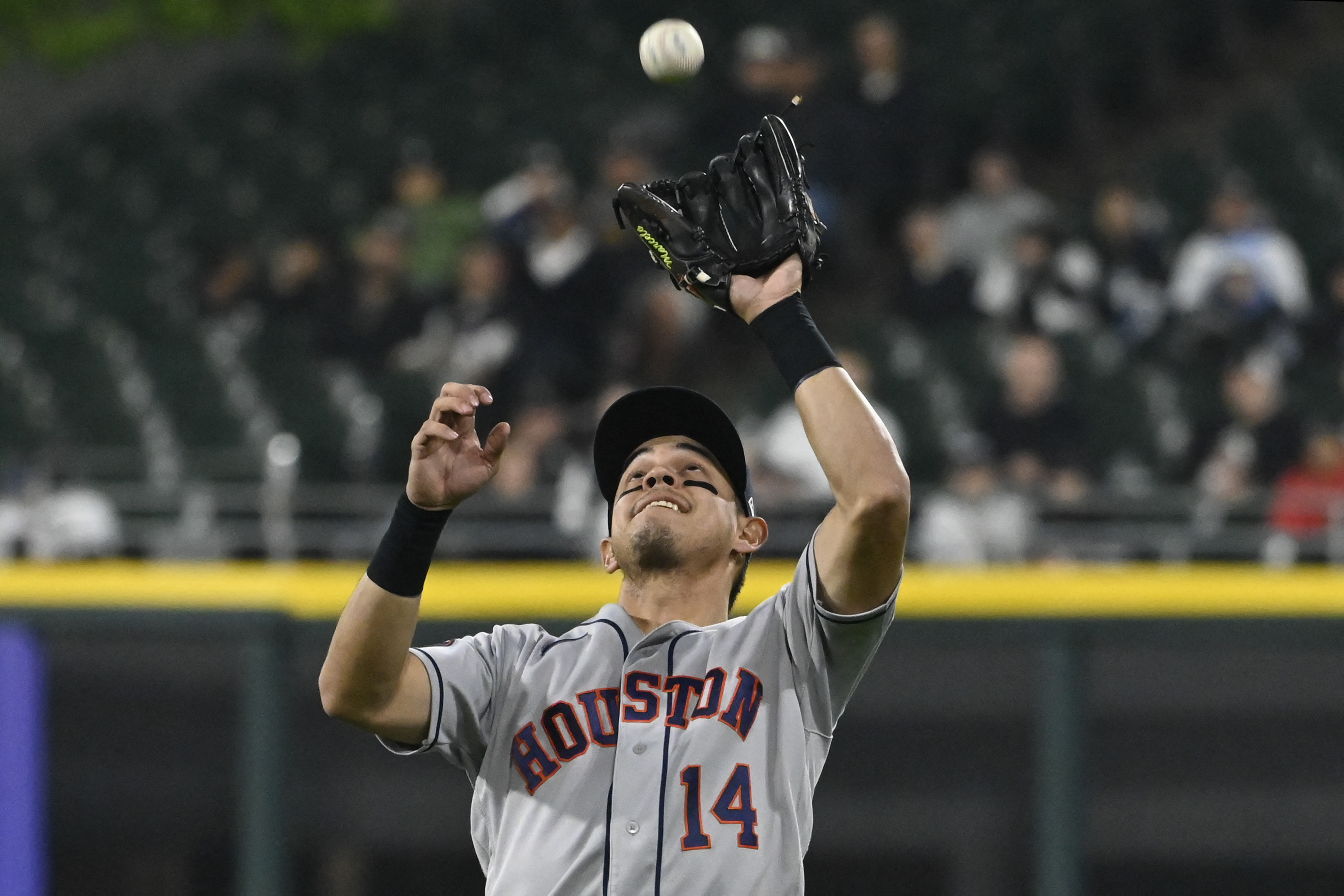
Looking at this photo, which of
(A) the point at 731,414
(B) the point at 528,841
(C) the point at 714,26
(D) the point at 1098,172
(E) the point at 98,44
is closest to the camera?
(B) the point at 528,841

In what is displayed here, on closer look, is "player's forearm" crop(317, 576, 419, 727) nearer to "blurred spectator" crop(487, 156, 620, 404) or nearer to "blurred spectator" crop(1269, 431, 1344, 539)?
"blurred spectator" crop(1269, 431, 1344, 539)

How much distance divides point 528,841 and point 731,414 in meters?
5.50

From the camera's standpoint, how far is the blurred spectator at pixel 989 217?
757cm

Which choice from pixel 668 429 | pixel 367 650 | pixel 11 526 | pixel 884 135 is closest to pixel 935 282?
pixel 884 135

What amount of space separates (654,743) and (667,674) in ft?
0.40

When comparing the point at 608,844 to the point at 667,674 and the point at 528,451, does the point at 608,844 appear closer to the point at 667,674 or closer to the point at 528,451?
the point at 667,674

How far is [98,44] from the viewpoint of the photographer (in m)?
Result: 12.5

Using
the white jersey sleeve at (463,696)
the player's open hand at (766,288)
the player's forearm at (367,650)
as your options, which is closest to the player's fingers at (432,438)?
the player's forearm at (367,650)

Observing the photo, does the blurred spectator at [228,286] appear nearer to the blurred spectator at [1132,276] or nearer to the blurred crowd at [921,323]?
the blurred crowd at [921,323]

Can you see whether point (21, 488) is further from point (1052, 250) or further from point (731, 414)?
point (1052, 250)

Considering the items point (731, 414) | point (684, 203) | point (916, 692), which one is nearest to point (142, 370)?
point (731, 414)

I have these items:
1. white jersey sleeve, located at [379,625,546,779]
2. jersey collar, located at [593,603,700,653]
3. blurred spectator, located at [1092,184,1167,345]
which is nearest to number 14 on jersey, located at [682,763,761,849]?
jersey collar, located at [593,603,700,653]

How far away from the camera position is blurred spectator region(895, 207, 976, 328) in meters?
7.57

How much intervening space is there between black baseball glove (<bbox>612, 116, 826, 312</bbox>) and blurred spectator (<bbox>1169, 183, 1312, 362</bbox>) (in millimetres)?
4877
